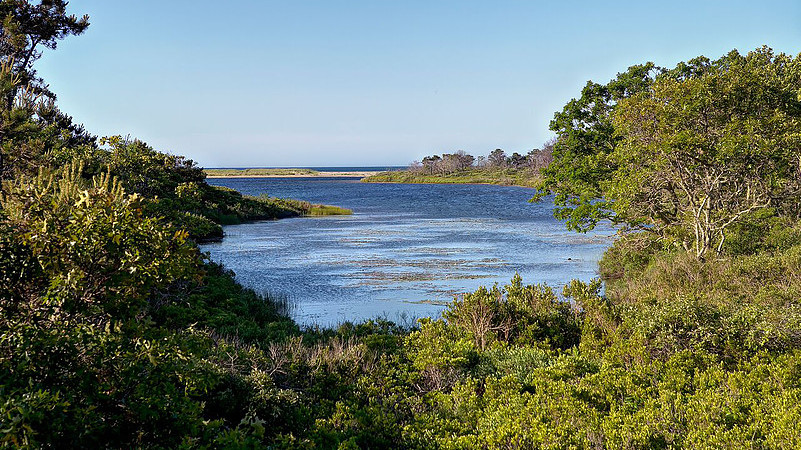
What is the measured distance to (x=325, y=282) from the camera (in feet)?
80.3

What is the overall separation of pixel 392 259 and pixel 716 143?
54.3ft

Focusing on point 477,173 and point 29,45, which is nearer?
point 29,45

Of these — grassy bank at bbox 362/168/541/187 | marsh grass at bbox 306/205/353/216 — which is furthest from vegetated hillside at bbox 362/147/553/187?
marsh grass at bbox 306/205/353/216

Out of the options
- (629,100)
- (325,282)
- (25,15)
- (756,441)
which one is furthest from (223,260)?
(756,441)

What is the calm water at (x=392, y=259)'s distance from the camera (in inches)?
833

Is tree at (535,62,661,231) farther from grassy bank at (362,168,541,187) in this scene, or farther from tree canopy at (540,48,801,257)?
grassy bank at (362,168,541,187)

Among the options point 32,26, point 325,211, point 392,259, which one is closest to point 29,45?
point 32,26

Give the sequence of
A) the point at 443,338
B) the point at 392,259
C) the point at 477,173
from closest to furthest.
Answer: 1. the point at 443,338
2. the point at 392,259
3. the point at 477,173

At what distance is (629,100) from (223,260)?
2165 cm

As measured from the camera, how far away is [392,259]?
99.8ft

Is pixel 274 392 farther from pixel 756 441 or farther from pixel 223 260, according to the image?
pixel 223 260

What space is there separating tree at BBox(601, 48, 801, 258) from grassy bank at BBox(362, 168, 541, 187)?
110 metres

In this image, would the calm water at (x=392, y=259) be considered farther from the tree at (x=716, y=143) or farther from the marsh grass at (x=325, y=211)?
the marsh grass at (x=325, y=211)

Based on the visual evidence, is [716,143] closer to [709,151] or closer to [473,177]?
[709,151]
